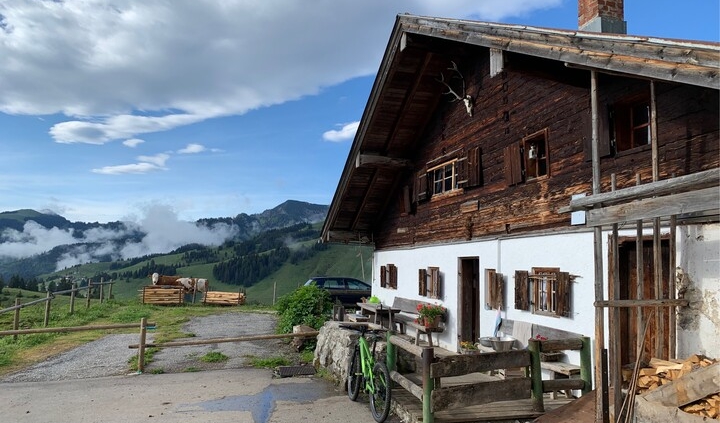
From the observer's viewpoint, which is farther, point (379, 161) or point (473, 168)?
point (379, 161)

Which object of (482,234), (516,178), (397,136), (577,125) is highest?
(397,136)

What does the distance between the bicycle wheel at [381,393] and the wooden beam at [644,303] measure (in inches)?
134

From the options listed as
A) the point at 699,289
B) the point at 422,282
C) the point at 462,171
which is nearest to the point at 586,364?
the point at 699,289

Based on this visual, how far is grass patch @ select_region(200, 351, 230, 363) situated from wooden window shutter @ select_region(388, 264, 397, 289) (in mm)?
5249

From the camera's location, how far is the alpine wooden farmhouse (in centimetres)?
546

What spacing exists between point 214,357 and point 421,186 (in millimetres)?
6976

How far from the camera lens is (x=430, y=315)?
38.5 feet

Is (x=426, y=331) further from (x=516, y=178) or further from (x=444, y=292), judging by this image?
(x=516, y=178)

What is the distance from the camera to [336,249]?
111438 mm

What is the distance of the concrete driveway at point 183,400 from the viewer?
317 inches

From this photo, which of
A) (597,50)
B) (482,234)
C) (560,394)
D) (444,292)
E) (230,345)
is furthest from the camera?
(230,345)

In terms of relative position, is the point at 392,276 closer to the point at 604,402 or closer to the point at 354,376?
the point at 354,376

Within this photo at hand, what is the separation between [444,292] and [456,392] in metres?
6.19

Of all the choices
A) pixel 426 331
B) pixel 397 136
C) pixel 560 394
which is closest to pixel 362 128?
pixel 397 136
